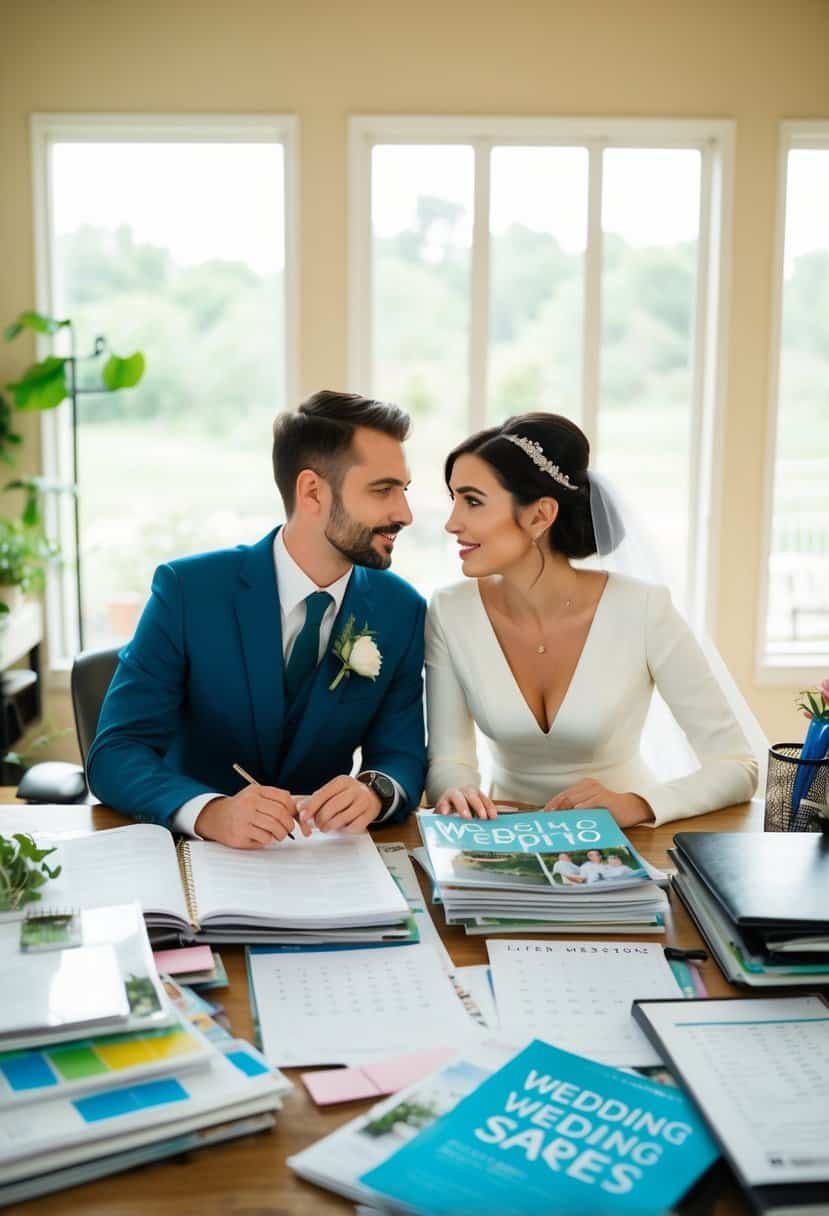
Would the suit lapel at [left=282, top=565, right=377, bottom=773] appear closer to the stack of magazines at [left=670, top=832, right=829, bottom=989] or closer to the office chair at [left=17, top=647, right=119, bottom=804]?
the office chair at [left=17, top=647, right=119, bottom=804]

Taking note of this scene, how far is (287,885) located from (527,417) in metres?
1.17

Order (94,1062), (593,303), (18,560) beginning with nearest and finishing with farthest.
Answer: (94,1062), (18,560), (593,303)

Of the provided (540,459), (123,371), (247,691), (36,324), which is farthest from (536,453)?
(36,324)

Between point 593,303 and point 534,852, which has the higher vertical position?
point 593,303

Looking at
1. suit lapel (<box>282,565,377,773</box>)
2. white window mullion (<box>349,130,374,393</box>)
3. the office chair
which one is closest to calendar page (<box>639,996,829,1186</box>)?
suit lapel (<box>282,565,377,773</box>)

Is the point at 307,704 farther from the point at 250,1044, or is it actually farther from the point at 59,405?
the point at 59,405

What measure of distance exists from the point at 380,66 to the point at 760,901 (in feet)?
12.7

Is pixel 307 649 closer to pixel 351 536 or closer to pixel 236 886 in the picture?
pixel 351 536

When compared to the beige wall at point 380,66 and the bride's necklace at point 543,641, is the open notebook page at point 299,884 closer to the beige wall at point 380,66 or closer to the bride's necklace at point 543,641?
the bride's necklace at point 543,641

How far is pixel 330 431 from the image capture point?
2086 mm

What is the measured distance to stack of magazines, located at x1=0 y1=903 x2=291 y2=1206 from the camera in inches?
35.6

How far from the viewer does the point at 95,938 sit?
3.80 ft

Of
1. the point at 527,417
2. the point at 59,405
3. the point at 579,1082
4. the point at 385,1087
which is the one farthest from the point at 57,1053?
the point at 59,405

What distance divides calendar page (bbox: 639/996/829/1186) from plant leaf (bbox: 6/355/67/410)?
358 cm
